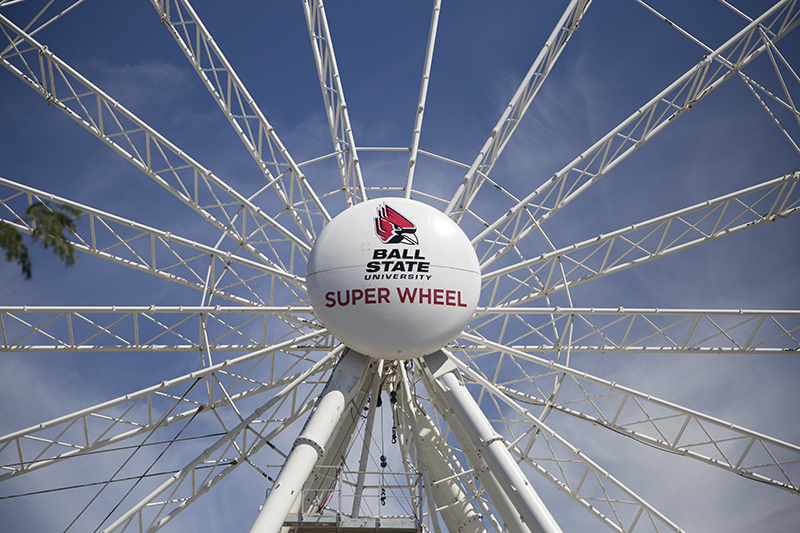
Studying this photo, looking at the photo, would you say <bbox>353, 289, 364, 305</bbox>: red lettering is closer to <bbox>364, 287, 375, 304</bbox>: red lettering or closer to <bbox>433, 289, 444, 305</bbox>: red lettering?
<bbox>364, 287, 375, 304</bbox>: red lettering

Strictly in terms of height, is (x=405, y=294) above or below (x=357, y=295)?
below

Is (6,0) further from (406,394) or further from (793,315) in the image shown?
(793,315)

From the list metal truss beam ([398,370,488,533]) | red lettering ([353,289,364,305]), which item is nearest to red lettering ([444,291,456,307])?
red lettering ([353,289,364,305])

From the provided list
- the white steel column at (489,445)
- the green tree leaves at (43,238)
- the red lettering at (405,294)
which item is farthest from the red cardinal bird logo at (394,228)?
the green tree leaves at (43,238)

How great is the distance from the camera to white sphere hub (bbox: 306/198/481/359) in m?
19.4

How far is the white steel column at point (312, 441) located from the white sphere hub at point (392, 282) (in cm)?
180

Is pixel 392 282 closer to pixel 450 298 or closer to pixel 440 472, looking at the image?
pixel 450 298

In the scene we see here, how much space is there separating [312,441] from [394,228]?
5.48 m

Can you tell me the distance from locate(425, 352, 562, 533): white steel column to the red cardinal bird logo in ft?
12.4

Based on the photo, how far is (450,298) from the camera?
19.8 metres

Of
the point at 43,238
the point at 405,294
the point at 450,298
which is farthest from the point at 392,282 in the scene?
the point at 43,238

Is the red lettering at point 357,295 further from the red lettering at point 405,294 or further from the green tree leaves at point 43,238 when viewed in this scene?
the green tree leaves at point 43,238

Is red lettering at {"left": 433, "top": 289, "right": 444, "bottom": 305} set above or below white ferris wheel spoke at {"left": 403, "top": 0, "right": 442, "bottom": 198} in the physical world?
below

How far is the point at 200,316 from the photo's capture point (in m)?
23.2
